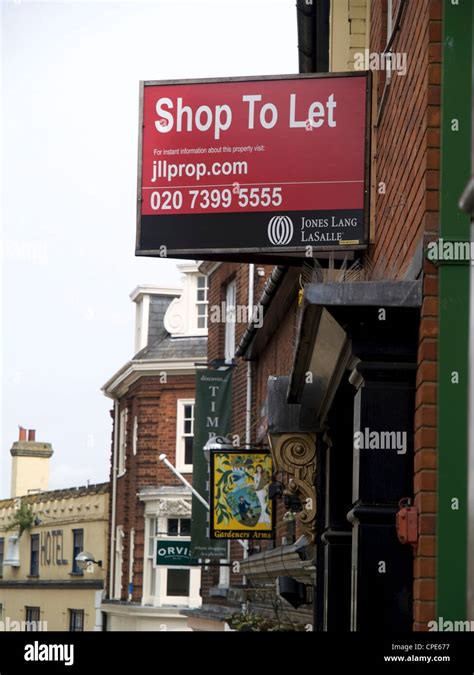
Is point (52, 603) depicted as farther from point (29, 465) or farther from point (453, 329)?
point (453, 329)

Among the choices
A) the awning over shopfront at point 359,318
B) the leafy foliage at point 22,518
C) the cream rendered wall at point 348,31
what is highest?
the cream rendered wall at point 348,31

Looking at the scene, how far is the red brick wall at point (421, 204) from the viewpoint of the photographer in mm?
6309

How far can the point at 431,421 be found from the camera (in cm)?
643

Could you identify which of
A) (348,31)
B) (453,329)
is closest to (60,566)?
(348,31)

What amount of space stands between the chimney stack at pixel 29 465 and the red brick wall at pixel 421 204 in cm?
4730

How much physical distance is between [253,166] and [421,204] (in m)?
2.39

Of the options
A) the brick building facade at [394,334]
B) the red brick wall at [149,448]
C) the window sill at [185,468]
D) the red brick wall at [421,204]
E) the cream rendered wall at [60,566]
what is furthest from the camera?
the cream rendered wall at [60,566]

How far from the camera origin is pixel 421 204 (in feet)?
21.8

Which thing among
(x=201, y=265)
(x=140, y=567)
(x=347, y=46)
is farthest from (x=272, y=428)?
(x=140, y=567)

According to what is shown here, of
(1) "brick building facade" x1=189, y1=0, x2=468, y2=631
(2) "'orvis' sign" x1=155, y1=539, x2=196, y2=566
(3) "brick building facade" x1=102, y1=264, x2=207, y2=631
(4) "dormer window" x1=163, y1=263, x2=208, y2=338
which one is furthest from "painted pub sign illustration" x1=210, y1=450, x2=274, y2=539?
(4) "dormer window" x1=163, y1=263, x2=208, y2=338

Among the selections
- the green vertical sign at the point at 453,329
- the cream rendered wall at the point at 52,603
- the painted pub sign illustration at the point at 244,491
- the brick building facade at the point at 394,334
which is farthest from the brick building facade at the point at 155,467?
the green vertical sign at the point at 453,329

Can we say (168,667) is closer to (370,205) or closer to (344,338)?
(344,338)

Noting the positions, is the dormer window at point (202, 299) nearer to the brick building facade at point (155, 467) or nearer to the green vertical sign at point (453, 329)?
the brick building facade at point (155, 467)

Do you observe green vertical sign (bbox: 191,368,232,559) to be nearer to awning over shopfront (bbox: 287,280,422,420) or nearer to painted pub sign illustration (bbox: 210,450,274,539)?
painted pub sign illustration (bbox: 210,450,274,539)
